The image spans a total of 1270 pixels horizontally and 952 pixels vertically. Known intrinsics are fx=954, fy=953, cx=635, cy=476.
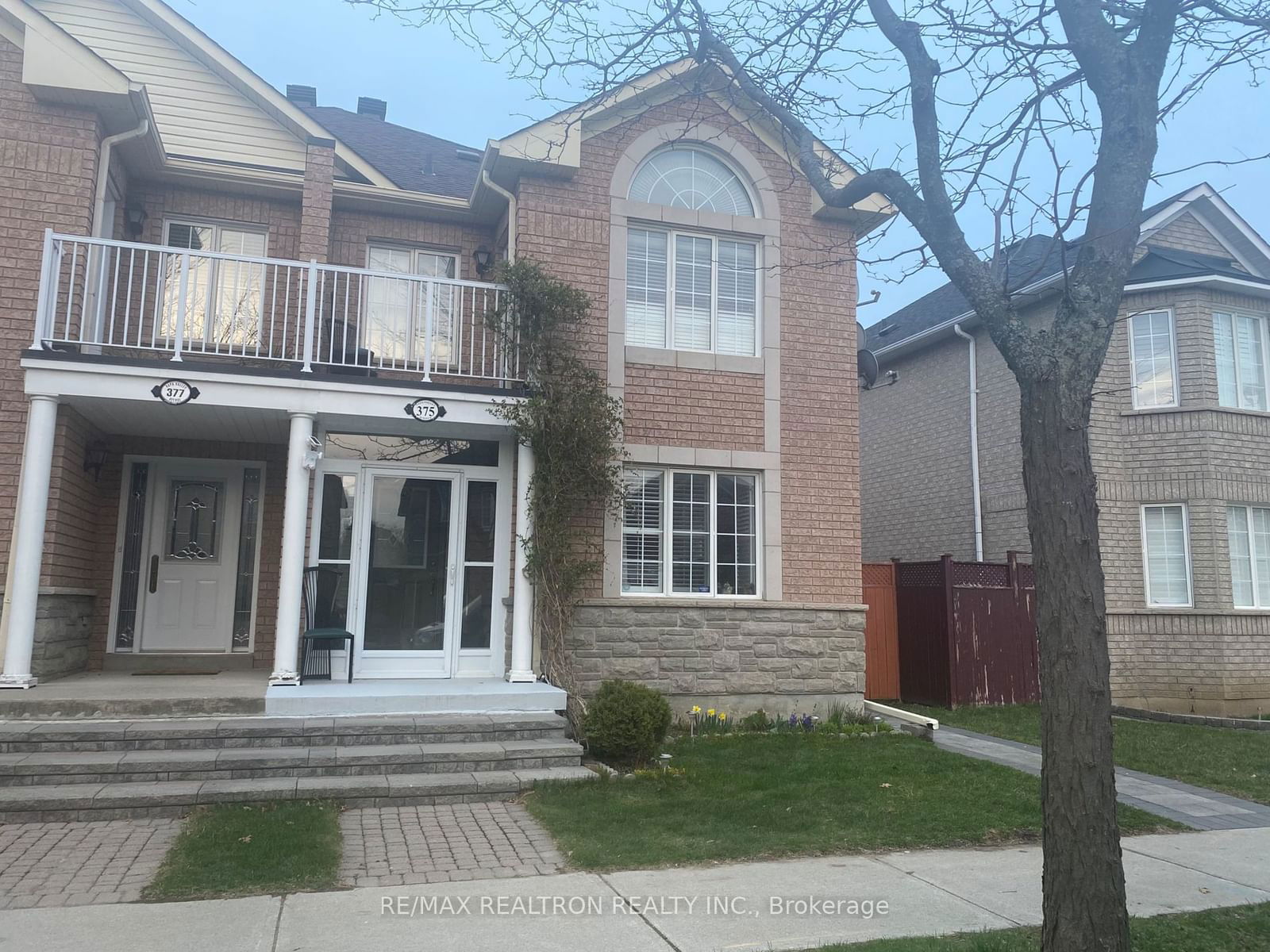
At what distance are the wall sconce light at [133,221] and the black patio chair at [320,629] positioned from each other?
13.7 ft

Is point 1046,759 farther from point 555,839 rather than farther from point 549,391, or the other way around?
point 549,391

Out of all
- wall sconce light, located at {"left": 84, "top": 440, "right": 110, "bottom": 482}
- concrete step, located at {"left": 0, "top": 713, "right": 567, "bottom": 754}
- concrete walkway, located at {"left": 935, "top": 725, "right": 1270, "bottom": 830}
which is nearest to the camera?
concrete step, located at {"left": 0, "top": 713, "right": 567, "bottom": 754}

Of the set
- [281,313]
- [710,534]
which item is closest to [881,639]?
[710,534]

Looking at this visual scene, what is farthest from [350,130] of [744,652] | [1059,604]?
[1059,604]

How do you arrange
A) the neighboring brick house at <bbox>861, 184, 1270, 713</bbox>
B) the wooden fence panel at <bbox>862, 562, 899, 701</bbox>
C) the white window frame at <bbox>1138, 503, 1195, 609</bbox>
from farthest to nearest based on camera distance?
1. the white window frame at <bbox>1138, 503, 1195, 609</bbox>
2. the neighboring brick house at <bbox>861, 184, 1270, 713</bbox>
3. the wooden fence panel at <bbox>862, 562, 899, 701</bbox>

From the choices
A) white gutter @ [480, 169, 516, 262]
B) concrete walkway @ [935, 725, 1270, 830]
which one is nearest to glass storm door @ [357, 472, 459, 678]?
white gutter @ [480, 169, 516, 262]

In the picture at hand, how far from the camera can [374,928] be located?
15.0ft

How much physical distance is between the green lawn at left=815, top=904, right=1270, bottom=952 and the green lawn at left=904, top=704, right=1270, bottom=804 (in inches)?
149

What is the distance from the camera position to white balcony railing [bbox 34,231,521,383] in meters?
8.77

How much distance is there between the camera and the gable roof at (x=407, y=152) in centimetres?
1186

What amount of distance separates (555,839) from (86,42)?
10.3 m

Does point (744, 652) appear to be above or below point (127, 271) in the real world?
below

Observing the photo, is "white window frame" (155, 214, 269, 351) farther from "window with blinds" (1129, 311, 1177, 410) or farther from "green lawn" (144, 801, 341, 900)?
"window with blinds" (1129, 311, 1177, 410)

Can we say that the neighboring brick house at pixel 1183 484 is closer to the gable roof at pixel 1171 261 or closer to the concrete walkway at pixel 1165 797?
the gable roof at pixel 1171 261
